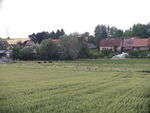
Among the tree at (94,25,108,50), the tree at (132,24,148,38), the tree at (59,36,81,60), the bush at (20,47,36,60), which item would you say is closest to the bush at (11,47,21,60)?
the bush at (20,47,36,60)

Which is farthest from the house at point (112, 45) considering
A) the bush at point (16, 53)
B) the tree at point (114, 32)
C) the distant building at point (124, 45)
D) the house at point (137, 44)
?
the bush at point (16, 53)

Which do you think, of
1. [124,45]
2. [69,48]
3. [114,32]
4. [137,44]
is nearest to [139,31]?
[124,45]

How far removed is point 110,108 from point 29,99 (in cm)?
265

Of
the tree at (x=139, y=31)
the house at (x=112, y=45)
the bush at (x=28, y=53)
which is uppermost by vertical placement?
the tree at (x=139, y=31)

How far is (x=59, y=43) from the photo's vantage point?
4078 centimetres

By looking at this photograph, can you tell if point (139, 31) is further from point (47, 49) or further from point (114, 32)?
point (47, 49)

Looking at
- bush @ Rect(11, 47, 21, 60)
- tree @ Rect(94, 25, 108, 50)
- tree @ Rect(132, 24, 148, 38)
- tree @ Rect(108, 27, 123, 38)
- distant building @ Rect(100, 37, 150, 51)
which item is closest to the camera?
bush @ Rect(11, 47, 21, 60)

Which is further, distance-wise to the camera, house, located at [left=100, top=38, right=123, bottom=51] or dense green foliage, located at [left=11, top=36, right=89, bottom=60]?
house, located at [left=100, top=38, right=123, bottom=51]

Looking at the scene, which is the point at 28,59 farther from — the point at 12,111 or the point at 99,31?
the point at 12,111

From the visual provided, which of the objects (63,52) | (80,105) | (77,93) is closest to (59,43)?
A: (63,52)

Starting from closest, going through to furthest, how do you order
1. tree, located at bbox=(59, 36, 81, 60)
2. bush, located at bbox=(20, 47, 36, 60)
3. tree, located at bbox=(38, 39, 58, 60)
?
tree, located at bbox=(38, 39, 58, 60) < bush, located at bbox=(20, 47, 36, 60) < tree, located at bbox=(59, 36, 81, 60)

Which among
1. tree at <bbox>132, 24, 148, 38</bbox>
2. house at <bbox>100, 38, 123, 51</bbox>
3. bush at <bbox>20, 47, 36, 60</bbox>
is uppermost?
tree at <bbox>132, 24, 148, 38</bbox>

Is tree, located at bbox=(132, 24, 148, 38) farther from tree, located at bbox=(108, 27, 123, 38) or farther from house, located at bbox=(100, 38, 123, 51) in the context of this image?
house, located at bbox=(100, 38, 123, 51)

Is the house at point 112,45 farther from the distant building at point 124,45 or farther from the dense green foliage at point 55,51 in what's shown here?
the dense green foliage at point 55,51
